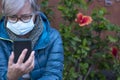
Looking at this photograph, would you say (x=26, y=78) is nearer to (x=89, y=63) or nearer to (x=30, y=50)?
(x=30, y=50)

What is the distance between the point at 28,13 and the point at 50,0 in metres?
2.38

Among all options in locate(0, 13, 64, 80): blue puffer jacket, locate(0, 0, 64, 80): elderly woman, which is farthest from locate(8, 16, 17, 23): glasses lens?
locate(0, 13, 64, 80): blue puffer jacket

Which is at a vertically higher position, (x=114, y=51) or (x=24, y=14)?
(x=24, y=14)

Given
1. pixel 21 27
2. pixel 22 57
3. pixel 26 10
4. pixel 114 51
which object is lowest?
pixel 114 51

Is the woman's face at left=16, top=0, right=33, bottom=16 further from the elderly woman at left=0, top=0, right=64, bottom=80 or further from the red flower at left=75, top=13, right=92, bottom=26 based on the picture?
the red flower at left=75, top=13, right=92, bottom=26

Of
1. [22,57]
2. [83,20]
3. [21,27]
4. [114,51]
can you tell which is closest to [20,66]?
[22,57]

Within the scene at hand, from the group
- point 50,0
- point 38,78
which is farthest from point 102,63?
point 38,78

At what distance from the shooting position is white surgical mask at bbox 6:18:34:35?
3.38 meters

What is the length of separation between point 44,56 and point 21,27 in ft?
0.93

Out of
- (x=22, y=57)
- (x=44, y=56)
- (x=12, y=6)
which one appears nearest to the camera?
(x=22, y=57)

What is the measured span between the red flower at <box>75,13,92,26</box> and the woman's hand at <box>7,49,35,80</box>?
191 cm

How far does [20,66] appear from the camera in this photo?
3127mm

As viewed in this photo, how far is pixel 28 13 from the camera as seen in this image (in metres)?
3.33

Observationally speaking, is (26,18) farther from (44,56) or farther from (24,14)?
(44,56)
